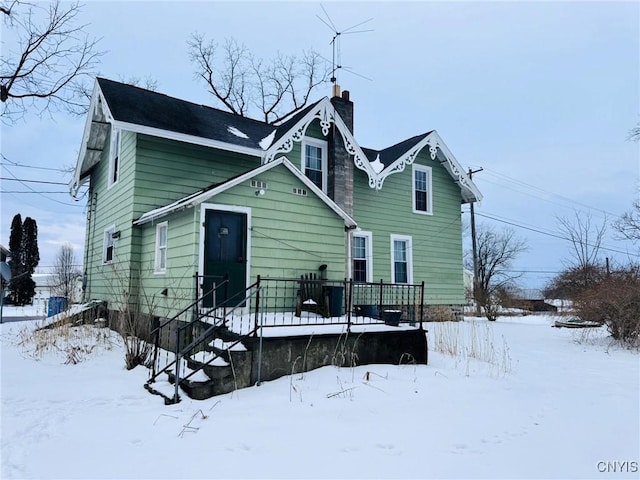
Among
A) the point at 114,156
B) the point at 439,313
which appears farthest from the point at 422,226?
the point at 114,156

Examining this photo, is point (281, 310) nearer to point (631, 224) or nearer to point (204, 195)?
point (204, 195)

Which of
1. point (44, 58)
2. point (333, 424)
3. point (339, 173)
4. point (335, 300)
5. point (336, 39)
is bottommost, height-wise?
point (333, 424)

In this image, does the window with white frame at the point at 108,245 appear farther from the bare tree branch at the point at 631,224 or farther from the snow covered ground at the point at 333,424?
the bare tree branch at the point at 631,224

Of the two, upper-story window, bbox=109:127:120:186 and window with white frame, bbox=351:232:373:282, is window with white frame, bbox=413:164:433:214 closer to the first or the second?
window with white frame, bbox=351:232:373:282

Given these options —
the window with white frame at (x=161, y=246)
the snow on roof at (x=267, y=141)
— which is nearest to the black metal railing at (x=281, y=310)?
the window with white frame at (x=161, y=246)

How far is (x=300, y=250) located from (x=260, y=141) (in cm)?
439

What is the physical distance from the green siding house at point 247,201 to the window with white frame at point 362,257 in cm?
4

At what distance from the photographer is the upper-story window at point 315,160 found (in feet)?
41.7

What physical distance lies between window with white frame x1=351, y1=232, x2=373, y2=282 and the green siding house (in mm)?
43

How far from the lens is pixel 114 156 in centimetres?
1243

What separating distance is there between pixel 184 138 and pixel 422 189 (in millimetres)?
9248

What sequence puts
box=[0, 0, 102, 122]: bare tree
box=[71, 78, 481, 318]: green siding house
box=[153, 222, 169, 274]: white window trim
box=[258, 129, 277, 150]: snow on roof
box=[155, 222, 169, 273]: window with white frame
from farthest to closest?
1. box=[0, 0, 102, 122]: bare tree
2. box=[258, 129, 277, 150]: snow on roof
3. box=[155, 222, 169, 273]: window with white frame
4. box=[153, 222, 169, 274]: white window trim
5. box=[71, 78, 481, 318]: green siding house

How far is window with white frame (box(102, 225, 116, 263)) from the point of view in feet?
39.9

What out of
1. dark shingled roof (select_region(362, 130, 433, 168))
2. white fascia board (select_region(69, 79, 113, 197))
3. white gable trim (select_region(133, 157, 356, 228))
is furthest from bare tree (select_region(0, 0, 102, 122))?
dark shingled roof (select_region(362, 130, 433, 168))
